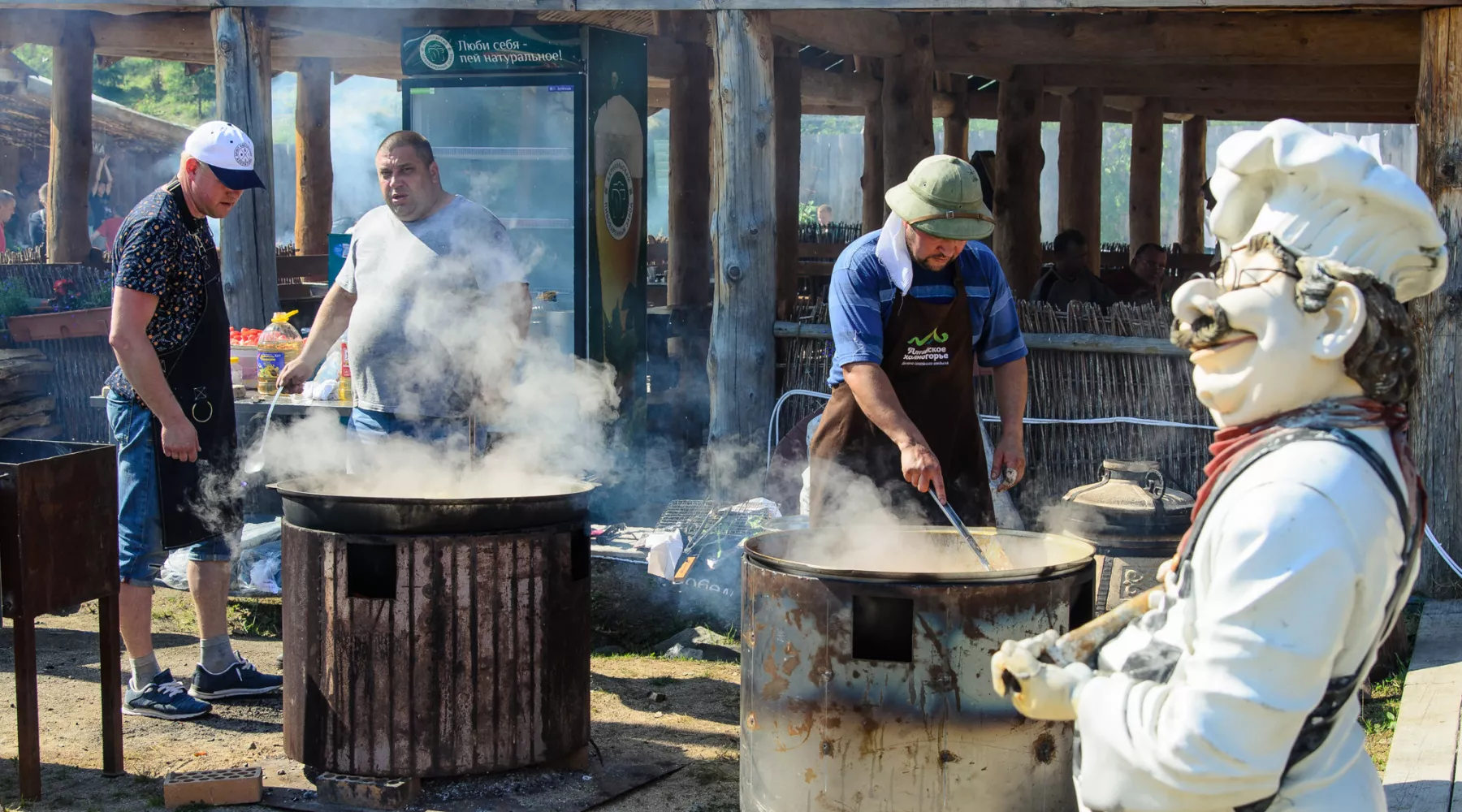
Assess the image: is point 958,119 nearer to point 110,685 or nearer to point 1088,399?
point 1088,399

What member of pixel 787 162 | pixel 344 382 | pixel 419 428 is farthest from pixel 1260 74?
pixel 419 428

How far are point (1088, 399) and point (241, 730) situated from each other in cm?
454

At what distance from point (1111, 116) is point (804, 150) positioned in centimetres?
1864

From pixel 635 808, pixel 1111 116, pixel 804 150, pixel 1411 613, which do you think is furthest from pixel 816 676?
pixel 804 150

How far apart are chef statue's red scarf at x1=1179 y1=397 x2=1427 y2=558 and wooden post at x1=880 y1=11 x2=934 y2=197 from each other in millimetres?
7677

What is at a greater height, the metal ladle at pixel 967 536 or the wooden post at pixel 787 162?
the wooden post at pixel 787 162

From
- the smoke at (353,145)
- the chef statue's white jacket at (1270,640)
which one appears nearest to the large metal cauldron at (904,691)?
the chef statue's white jacket at (1270,640)

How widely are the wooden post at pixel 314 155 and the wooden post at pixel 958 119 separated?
633 centimetres

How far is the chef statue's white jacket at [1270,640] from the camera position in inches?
67.4

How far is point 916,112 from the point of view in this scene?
9633 mm

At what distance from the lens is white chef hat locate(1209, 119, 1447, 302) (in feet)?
5.98

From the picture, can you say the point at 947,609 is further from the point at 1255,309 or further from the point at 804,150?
the point at 804,150

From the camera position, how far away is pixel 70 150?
11.7m

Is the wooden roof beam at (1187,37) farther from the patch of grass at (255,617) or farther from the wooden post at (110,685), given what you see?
the wooden post at (110,685)
